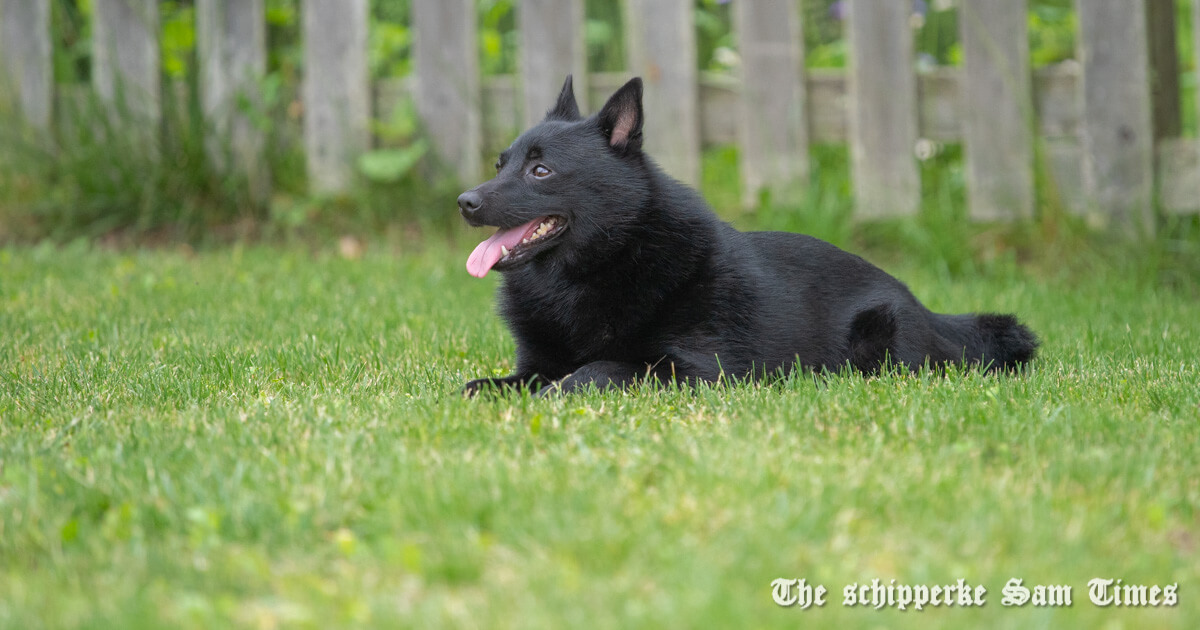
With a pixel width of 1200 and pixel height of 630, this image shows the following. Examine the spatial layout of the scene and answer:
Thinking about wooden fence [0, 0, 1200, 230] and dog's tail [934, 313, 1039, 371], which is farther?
wooden fence [0, 0, 1200, 230]

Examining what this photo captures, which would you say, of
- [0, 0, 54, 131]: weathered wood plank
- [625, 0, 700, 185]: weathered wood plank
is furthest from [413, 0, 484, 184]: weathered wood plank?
[0, 0, 54, 131]: weathered wood plank

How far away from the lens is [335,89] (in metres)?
6.96

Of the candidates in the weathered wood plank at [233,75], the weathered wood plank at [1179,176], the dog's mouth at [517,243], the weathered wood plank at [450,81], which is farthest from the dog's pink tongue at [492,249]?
the weathered wood plank at [233,75]

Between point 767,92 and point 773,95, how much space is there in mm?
39

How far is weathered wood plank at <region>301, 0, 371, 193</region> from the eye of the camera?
22.6 feet

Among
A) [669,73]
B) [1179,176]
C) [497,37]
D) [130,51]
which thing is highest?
[497,37]

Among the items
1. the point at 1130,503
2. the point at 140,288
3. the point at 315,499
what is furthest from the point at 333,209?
the point at 1130,503

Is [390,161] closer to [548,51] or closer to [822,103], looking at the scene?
[548,51]

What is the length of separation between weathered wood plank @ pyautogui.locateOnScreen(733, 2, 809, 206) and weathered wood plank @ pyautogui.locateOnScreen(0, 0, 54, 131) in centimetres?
438

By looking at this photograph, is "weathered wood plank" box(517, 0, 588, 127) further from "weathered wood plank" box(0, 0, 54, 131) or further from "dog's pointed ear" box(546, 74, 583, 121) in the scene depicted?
"weathered wood plank" box(0, 0, 54, 131)

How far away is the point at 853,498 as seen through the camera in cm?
213

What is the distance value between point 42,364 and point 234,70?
3837mm

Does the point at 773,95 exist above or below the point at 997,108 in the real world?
above

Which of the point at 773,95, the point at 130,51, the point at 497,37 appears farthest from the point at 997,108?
the point at 130,51
